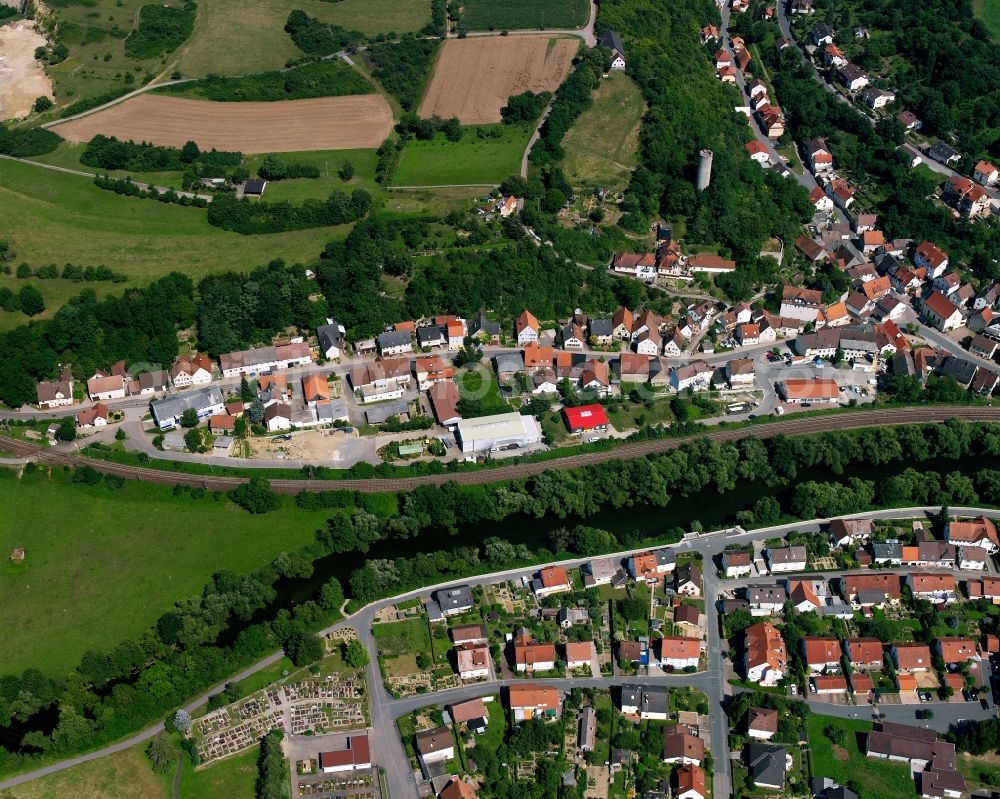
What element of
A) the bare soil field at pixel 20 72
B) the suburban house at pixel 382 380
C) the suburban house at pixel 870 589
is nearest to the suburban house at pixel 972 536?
the suburban house at pixel 870 589

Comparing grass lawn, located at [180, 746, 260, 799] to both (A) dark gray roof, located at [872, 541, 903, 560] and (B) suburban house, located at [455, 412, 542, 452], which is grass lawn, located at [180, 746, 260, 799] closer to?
(B) suburban house, located at [455, 412, 542, 452]

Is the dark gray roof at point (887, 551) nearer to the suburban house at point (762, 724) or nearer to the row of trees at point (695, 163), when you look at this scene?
the suburban house at point (762, 724)

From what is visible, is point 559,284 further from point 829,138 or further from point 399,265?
point 829,138

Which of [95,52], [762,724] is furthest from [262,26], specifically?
[762,724]

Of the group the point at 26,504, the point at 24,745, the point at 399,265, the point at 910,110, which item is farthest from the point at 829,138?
the point at 24,745

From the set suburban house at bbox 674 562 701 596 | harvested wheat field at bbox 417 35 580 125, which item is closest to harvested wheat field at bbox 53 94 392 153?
harvested wheat field at bbox 417 35 580 125

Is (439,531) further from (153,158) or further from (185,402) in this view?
(153,158)

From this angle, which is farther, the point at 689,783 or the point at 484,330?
the point at 484,330
